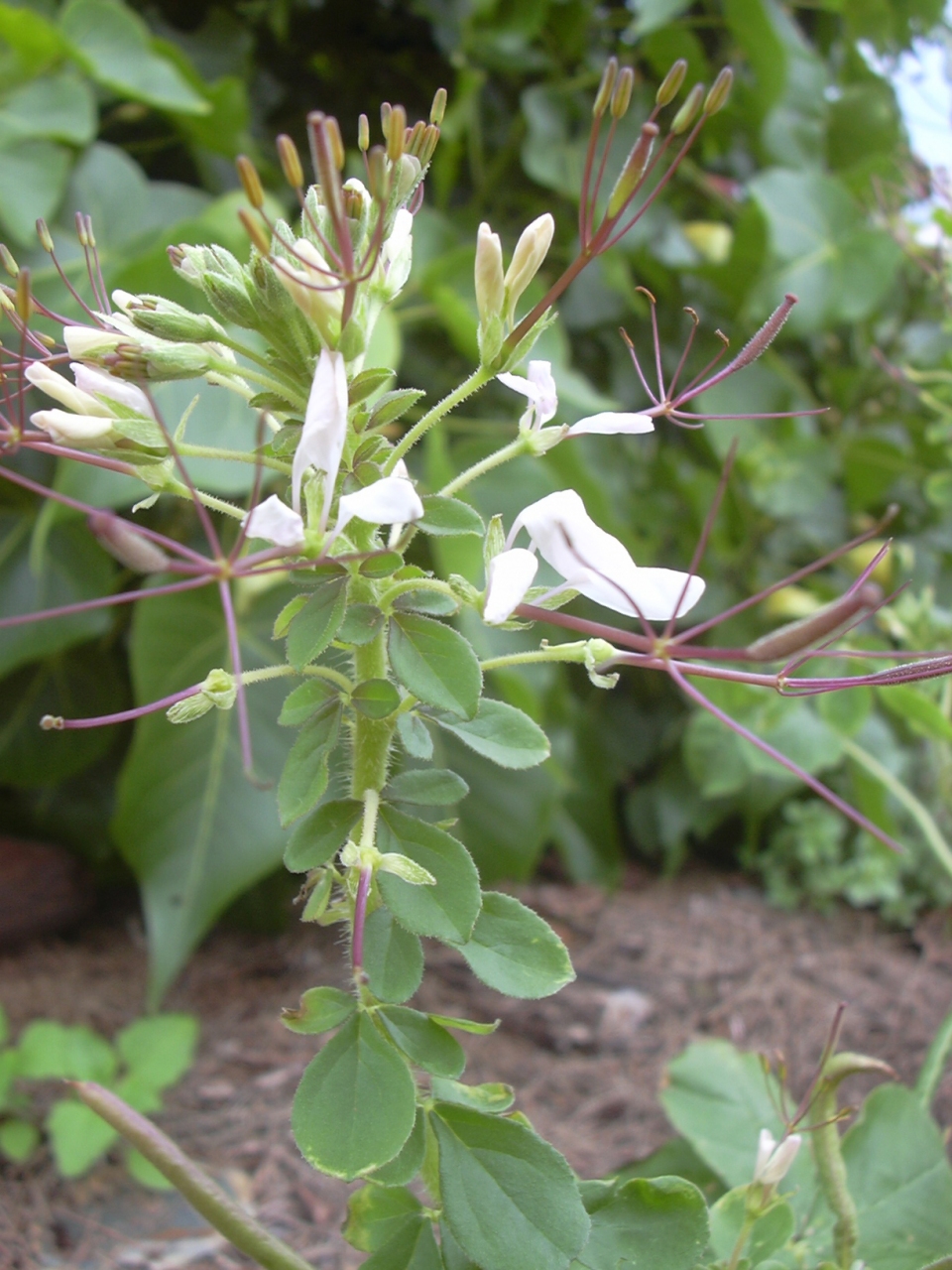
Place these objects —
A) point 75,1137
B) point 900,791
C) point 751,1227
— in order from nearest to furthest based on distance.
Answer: point 751,1227 → point 75,1137 → point 900,791

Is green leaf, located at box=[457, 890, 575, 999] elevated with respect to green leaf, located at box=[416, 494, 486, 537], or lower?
lower

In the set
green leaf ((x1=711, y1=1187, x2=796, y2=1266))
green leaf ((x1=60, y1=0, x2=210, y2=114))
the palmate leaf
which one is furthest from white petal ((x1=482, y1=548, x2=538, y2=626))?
green leaf ((x1=60, y1=0, x2=210, y2=114))

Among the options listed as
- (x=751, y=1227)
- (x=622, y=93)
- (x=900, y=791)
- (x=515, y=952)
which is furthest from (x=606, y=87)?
(x=900, y=791)

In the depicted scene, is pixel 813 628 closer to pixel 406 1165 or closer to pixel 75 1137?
pixel 406 1165

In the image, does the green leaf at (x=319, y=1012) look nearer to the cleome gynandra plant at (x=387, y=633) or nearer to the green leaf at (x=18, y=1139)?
the cleome gynandra plant at (x=387, y=633)

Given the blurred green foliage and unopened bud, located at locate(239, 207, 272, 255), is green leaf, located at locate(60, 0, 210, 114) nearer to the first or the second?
the blurred green foliage

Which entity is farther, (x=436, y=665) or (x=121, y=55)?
(x=121, y=55)
